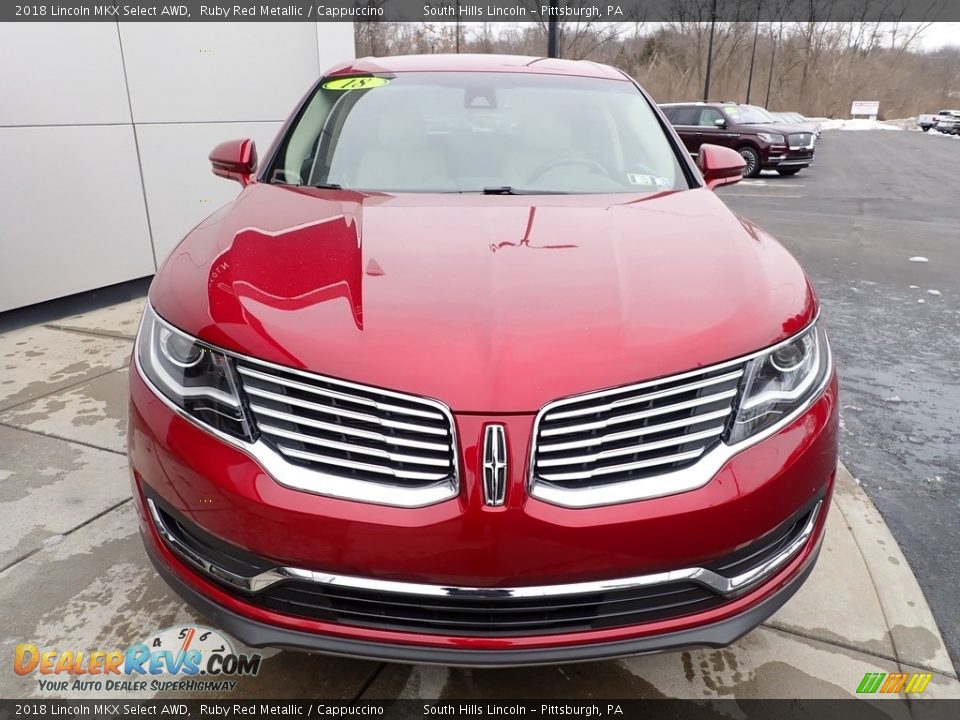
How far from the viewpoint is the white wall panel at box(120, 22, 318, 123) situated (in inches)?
210

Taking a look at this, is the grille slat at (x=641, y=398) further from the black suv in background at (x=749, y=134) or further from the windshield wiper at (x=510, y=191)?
the black suv in background at (x=749, y=134)

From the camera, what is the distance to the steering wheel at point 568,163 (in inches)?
103

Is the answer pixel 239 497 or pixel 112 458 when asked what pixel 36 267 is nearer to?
pixel 112 458

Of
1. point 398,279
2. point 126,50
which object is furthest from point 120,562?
point 126,50

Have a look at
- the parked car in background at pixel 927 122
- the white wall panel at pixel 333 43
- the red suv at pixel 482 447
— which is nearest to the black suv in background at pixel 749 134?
the white wall panel at pixel 333 43

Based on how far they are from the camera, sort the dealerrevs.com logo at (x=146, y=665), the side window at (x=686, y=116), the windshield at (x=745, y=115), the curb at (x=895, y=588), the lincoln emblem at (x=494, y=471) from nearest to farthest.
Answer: the lincoln emblem at (x=494, y=471) → the dealerrevs.com logo at (x=146, y=665) → the curb at (x=895, y=588) → the windshield at (x=745, y=115) → the side window at (x=686, y=116)

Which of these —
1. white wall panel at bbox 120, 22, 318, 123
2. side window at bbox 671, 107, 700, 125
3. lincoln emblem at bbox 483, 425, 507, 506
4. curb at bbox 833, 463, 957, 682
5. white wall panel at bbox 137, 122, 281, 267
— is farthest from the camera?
side window at bbox 671, 107, 700, 125

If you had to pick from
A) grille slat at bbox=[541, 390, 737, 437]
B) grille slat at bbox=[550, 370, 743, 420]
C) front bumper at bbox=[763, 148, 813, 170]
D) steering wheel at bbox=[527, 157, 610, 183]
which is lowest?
front bumper at bbox=[763, 148, 813, 170]

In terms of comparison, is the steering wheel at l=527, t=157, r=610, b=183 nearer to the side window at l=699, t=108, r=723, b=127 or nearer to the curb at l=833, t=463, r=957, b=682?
the curb at l=833, t=463, r=957, b=682

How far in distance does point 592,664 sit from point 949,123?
171 feet

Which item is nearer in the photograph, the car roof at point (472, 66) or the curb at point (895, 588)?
the curb at point (895, 588)

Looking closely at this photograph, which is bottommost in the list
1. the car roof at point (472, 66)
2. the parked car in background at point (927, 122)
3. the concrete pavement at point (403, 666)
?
the parked car in background at point (927, 122)

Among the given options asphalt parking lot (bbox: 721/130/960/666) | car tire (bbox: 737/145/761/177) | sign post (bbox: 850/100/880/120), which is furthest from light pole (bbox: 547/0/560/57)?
sign post (bbox: 850/100/880/120)

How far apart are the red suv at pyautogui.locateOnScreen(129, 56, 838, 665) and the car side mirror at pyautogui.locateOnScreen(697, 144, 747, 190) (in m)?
1.29
